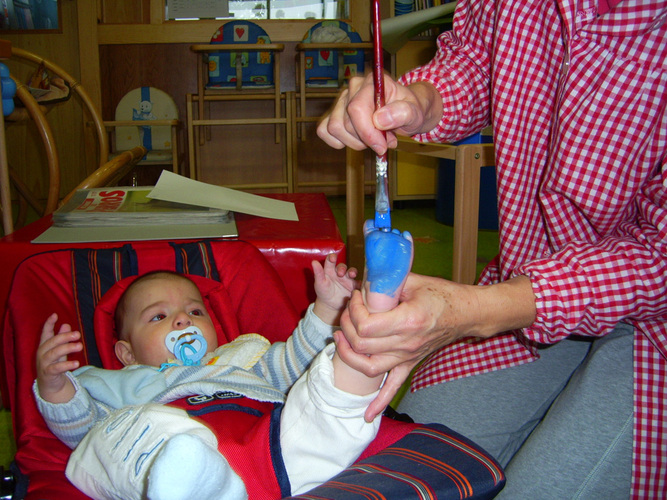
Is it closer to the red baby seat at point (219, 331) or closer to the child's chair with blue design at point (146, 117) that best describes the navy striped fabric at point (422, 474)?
the red baby seat at point (219, 331)

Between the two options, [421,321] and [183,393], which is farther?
[183,393]

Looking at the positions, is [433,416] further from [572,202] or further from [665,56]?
[665,56]

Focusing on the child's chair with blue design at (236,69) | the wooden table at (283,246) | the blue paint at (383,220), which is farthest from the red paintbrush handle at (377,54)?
the child's chair with blue design at (236,69)

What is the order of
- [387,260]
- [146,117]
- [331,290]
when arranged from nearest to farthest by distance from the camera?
[387,260], [331,290], [146,117]

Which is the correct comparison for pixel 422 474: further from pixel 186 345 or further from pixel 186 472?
pixel 186 345

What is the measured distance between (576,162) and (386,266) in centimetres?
31

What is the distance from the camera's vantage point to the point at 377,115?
21.5 inches

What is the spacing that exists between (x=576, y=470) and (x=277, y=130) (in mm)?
2979

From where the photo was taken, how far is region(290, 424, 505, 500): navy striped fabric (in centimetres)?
56

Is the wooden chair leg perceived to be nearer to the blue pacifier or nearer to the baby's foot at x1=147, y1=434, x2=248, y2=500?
the blue pacifier

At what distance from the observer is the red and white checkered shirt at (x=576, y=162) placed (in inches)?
22.0

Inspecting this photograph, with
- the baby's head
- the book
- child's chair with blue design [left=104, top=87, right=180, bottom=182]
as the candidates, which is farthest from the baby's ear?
child's chair with blue design [left=104, top=87, right=180, bottom=182]

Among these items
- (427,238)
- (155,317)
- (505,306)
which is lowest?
(427,238)

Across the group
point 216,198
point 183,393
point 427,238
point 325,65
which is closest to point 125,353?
point 183,393
